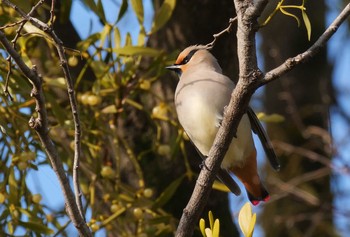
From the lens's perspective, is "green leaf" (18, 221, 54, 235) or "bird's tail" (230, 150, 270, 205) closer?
"green leaf" (18, 221, 54, 235)

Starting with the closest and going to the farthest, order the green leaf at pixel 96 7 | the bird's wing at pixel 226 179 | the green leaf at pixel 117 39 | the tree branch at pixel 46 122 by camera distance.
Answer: the tree branch at pixel 46 122
the green leaf at pixel 96 7
the green leaf at pixel 117 39
the bird's wing at pixel 226 179

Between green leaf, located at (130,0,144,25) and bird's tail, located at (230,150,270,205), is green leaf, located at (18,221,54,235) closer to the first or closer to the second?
green leaf, located at (130,0,144,25)

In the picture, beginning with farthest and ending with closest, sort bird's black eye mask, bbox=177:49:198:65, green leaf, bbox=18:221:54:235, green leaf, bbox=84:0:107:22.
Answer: bird's black eye mask, bbox=177:49:198:65
green leaf, bbox=84:0:107:22
green leaf, bbox=18:221:54:235

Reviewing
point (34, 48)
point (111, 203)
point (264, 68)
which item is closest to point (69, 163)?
point (111, 203)

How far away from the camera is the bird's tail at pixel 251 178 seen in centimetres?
360

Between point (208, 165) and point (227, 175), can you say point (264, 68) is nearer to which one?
point (227, 175)

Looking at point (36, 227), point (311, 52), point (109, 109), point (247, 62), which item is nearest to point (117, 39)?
point (109, 109)

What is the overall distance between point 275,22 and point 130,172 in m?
3.10

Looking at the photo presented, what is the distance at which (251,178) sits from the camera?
11.9ft

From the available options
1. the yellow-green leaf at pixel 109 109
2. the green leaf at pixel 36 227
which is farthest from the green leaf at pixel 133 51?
the green leaf at pixel 36 227

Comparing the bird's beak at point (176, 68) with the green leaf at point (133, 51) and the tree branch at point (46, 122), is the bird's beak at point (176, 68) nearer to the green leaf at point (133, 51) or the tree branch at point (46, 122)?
the green leaf at point (133, 51)

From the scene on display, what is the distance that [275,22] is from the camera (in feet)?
20.9

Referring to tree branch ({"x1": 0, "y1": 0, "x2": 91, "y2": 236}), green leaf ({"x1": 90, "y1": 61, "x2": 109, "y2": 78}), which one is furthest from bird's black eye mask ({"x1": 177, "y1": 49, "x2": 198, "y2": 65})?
tree branch ({"x1": 0, "y1": 0, "x2": 91, "y2": 236})

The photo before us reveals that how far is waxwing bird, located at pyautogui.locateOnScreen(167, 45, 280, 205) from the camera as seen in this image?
3.31 metres
